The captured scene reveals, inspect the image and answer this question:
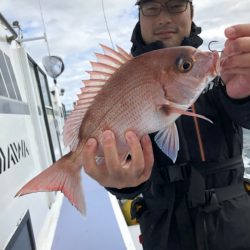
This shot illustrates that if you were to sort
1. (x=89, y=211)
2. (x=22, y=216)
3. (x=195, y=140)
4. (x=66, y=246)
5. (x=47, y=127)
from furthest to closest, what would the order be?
(x=47, y=127), (x=89, y=211), (x=66, y=246), (x=22, y=216), (x=195, y=140)

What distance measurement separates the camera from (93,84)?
1.31 metres

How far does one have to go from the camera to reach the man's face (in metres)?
1.88

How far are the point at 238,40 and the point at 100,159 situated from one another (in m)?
0.67

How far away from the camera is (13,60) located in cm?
354

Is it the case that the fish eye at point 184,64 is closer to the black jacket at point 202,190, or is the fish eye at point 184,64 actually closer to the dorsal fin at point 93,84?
the dorsal fin at point 93,84

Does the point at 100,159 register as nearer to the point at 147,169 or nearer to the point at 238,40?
the point at 147,169

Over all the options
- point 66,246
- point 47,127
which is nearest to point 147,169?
point 66,246

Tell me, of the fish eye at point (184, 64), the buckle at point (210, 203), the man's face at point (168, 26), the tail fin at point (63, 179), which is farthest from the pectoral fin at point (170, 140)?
the man's face at point (168, 26)

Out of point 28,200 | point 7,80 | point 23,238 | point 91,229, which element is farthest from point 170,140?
point 91,229

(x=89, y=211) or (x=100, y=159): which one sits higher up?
(x=100, y=159)

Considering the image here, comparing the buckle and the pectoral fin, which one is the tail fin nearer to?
the pectoral fin

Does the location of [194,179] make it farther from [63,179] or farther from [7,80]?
[7,80]

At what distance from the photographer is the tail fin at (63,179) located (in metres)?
1.32

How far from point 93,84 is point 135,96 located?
0.52 feet
